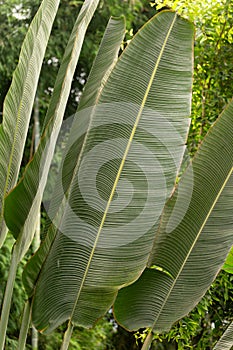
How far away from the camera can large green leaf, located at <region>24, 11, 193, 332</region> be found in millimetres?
967

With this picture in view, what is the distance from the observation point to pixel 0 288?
3.14 meters

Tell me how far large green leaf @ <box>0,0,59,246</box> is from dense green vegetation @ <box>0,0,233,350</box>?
32 cm

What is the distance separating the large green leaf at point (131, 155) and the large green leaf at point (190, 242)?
0.13ft

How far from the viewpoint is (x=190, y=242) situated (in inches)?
39.8

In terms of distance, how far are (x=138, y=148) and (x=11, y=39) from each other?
2904 millimetres

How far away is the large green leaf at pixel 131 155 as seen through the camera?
0.97 meters

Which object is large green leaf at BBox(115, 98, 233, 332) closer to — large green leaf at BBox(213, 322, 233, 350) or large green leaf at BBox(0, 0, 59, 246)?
large green leaf at BBox(213, 322, 233, 350)

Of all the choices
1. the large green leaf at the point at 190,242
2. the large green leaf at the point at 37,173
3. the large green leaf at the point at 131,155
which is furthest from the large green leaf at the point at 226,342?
the large green leaf at the point at 37,173

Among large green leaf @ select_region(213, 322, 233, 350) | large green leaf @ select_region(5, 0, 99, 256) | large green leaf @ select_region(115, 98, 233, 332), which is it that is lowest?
large green leaf @ select_region(213, 322, 233, 350)

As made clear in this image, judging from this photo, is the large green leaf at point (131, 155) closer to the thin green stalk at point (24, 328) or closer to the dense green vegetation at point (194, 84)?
the thin green stalk at point (24, 328)

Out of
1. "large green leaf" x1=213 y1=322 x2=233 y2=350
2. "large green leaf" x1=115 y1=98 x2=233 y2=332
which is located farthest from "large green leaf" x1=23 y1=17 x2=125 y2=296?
"large green leaf" x1=213 y1=322 x2=233 y2=350

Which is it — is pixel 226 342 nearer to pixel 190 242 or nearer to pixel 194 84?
pixel 190 242

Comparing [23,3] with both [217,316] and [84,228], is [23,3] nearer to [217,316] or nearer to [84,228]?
[217,316]

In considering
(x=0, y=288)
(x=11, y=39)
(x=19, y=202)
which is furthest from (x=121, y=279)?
(x=11, y=39)
